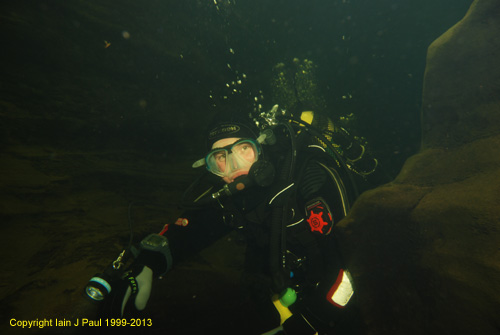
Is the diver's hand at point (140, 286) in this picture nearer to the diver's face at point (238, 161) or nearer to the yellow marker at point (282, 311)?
the yellow marker at point (282, 311)

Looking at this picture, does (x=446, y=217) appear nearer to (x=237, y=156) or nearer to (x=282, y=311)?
(x=282, y=311)

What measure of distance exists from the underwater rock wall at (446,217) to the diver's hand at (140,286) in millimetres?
2164

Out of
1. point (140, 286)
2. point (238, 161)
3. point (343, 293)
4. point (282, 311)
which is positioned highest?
point (238, 161)

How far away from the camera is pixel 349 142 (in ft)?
11.4

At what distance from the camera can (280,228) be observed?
241 cm

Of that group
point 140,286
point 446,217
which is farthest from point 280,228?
point 140,286

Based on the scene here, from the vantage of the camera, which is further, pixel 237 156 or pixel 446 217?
pixel 237 156

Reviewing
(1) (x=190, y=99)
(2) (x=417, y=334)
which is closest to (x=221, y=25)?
(1) (x=190, y=99)

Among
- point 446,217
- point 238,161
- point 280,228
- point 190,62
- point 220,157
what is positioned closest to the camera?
point 446,217

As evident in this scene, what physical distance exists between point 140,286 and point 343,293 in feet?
6.96

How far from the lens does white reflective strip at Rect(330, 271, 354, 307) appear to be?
212 cm

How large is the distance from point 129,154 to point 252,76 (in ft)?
17.6

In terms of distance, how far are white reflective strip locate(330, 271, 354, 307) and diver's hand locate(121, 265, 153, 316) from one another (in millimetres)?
1942

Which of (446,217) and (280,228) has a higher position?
(280,228)
